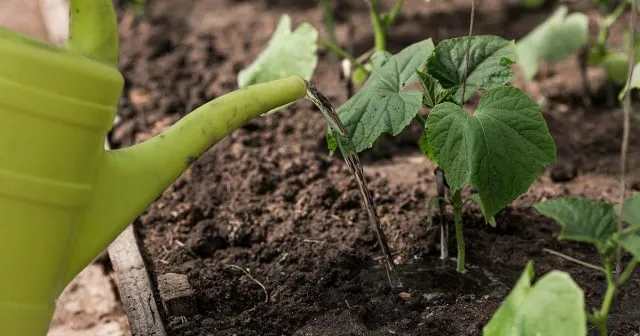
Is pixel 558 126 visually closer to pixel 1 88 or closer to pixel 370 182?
pixel 370 182

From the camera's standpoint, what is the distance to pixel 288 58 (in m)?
2.53

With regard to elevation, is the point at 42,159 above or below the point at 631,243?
above

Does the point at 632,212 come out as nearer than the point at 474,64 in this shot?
Yes

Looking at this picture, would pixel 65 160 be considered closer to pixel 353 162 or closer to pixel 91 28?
pixel 91 28

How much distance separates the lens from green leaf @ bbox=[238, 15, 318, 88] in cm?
250

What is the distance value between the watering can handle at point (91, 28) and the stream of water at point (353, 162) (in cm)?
45

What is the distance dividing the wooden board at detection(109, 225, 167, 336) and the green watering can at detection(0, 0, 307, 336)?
1.15ft

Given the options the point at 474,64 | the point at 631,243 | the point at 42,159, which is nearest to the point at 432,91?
the point at 474,64

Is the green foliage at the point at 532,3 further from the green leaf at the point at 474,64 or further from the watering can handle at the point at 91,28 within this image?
the watering can handle at the point at 91,28

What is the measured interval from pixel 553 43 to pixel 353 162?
47.1 inches

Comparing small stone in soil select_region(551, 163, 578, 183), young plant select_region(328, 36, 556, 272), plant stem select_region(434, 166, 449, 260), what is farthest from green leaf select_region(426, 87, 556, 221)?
small stone in soil select_region(551, 163, 578, 183)

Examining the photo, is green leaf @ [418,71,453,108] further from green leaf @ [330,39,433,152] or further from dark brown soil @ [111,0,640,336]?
dark brown soil @ [111,0,640,336]

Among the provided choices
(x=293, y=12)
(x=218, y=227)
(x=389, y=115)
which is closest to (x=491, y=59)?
(x=389, y=115)

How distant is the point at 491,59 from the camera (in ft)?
6.47
